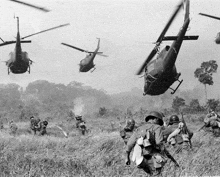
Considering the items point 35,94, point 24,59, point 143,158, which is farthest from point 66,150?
point 35,94

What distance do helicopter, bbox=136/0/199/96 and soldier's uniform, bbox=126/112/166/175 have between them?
7355 mm

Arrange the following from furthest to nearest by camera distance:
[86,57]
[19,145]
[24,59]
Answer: [86,57] < [24,59] < [19,145]

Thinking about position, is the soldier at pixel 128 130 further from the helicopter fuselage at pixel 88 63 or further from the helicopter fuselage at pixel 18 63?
the helicopter fuselage at pixel 88 63

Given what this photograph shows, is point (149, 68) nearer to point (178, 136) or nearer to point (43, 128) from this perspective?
point (178, 136)

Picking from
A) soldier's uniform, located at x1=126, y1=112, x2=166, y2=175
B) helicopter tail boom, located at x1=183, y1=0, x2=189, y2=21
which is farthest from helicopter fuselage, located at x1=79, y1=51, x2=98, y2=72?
soldier's uniform, located at x1=126, y1=112, x2=166, y2=175

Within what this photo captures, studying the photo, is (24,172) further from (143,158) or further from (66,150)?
(66,150)

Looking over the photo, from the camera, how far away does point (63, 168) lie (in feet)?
24.7

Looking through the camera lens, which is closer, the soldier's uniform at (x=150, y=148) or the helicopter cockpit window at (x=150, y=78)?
the soldier's uniform at (x=150, y=148)

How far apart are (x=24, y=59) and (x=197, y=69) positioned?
1099 inches

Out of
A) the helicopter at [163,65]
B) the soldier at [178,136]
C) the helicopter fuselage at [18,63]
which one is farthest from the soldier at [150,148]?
the helicopter fuselage at [18,63]

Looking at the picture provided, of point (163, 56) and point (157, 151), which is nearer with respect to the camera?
point (157, 151)

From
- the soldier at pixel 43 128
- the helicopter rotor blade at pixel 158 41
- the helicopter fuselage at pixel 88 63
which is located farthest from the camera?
the helicopter fuselage at pixel 88 63

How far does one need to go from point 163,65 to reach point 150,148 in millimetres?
8974

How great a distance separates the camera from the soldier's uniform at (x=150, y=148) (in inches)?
235
